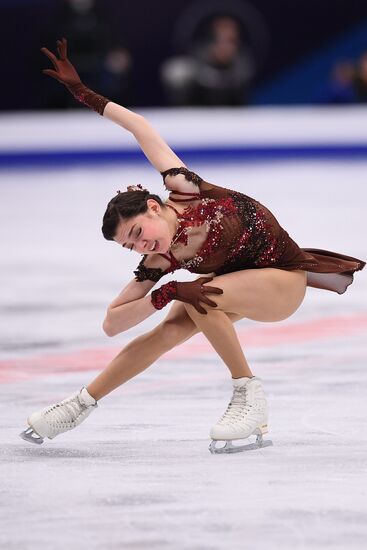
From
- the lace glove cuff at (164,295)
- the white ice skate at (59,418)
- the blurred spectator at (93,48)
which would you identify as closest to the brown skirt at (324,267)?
the lace glove cuff at (164,295)

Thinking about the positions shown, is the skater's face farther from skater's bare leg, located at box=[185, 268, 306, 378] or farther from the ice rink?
the ice rink

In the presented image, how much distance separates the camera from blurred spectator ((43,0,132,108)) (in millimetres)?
11586

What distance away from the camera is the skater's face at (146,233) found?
3.02 m

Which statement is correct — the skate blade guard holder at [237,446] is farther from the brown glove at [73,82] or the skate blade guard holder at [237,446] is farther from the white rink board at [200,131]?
the white rink board at [200,131]

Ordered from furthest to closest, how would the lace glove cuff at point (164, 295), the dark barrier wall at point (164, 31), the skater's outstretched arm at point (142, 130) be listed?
1. the dark barrier wall at point (164, 31)
2. the skater's outstretched arm at point (142, 130)
3. the lace glove cuff at point (164, 295)

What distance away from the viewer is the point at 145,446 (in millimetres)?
3158

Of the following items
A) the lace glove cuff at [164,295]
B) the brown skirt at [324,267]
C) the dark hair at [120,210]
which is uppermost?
the dark hair at [120,210]

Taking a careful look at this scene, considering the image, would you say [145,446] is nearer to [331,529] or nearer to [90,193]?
[331,529]

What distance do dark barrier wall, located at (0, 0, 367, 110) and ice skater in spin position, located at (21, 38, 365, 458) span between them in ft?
32.2

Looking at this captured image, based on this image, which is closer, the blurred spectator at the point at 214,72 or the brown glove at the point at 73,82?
the brown glove at the point at 73,82

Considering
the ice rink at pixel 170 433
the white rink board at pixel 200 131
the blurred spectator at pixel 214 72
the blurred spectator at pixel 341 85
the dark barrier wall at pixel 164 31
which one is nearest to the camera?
the ice rink at pixel 170 433

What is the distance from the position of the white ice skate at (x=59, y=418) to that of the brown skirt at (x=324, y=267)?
63cm

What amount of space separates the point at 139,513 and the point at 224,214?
0.92 m

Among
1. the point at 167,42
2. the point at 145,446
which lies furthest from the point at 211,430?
the point at 167,42
